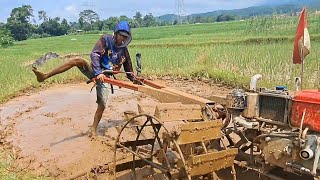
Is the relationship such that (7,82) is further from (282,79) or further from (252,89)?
(252,89)

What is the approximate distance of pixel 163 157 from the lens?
413 cm

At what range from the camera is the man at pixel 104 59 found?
19.5 feet

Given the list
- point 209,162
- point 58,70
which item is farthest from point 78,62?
point 209,162

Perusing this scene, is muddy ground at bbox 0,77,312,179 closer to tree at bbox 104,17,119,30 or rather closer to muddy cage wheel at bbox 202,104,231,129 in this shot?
muddy cage wheel at bbox 202,104,231,129

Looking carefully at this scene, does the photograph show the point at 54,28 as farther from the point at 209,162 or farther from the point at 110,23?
the point at 209,162

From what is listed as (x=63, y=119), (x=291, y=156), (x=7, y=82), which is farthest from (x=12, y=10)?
(x=291, y=156)

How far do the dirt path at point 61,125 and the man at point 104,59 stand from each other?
0.65 m

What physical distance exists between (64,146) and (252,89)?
341 centimetres

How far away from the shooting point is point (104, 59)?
6.45m

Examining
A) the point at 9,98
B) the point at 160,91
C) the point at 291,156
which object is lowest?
the point at 9,98

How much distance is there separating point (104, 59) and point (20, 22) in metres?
65.4

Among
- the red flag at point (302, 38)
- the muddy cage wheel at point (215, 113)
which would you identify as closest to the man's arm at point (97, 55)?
the muddy cage wheel at point (215, 113)

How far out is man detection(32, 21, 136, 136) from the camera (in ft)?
19.5

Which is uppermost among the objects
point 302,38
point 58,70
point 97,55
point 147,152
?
point 302,38
